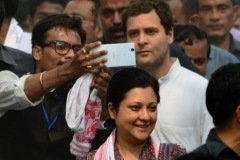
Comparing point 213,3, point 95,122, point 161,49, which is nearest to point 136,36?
point 161,49

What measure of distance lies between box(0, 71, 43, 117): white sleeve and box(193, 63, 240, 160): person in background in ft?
4.30

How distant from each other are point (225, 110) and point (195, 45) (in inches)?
115

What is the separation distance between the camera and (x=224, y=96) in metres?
4.59

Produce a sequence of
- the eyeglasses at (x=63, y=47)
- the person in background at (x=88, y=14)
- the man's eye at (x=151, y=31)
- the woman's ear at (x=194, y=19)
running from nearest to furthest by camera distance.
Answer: the man's eye at (x=151, y=31), the eyeglasses at (x=63, y=47), the person in background at (x=88, y=14), the woman's ear at (x=194, y=19)

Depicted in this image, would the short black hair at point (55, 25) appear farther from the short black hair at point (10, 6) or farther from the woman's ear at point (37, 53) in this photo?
the short black hair at point (10, 6)

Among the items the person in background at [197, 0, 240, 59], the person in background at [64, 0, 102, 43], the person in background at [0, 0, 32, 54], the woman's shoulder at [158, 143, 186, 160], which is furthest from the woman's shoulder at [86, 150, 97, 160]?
the person in background at [197, 0, 240, 59]

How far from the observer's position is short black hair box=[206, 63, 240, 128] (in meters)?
4.58

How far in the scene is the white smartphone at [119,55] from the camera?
5.43 meters

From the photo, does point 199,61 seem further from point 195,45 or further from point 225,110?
point 225,110

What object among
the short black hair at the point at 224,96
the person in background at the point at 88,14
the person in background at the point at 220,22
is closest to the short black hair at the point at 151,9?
the short black hair at the point at 224,96

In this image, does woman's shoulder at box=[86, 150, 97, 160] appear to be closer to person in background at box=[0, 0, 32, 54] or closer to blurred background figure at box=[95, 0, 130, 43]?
blurred background figure at box=[95, 0, 130, 43]

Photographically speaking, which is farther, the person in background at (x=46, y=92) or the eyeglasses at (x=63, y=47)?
the eyeglasses at (x=63, y=47)

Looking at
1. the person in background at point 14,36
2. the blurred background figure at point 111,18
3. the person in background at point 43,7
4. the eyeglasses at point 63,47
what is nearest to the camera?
the eyeglasses at point 63,47

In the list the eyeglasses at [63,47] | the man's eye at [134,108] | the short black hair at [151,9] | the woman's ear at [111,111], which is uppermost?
the short black hair at [151,9]
